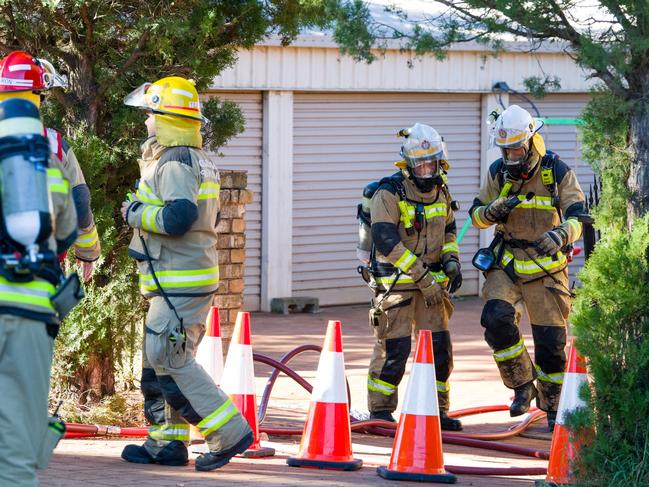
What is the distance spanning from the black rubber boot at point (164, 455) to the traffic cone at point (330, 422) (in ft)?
2.07

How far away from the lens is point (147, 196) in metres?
7.03

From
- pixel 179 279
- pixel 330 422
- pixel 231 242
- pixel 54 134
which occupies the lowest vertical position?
pixel 330 422

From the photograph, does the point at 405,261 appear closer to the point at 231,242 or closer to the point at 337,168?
the point at 231,242

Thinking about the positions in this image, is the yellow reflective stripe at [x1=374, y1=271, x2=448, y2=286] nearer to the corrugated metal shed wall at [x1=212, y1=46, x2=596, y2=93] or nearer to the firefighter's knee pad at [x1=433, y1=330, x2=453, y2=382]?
the firefighter's knee pad at [x1=433, y1=330, x2=453, y2=382]

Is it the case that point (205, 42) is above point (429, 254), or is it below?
above

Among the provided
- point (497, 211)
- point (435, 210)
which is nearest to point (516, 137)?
point (497, 211)

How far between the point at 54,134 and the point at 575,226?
3.76m

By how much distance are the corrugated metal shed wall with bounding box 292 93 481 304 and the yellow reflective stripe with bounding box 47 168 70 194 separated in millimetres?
11368

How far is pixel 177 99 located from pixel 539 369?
3547 mm

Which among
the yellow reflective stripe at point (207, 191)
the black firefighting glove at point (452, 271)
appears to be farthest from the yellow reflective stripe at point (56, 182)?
the black firefighting glove at point (452, 271)

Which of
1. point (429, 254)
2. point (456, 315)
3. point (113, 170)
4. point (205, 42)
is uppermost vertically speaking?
point (205, 42)

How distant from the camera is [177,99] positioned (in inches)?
277

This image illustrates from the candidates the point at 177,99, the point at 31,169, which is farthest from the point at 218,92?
the point at 31,169

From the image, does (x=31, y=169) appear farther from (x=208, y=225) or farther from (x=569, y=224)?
(x=569, y=224)
